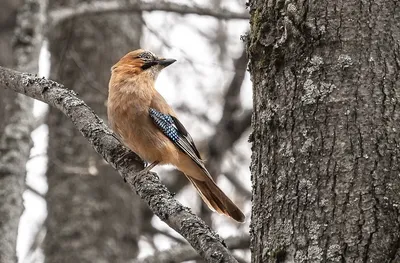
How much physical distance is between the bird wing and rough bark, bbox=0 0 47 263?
0.88 metres

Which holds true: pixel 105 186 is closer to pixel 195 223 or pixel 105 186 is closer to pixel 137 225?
pixel 137 225

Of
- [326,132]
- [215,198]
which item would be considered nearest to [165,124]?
[215,198]

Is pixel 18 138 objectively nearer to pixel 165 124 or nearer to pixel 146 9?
pixel 165 124

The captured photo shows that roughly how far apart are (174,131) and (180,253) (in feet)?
3.00

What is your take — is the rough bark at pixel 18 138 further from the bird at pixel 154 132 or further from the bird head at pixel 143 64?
the bird head at pixel 143 64

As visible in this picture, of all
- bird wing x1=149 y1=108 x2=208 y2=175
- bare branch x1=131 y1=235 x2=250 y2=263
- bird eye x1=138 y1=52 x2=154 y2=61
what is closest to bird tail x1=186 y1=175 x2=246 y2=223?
bird wing x1=149 y1=108 x2=208 y2=175

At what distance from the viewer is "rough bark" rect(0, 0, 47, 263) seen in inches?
158

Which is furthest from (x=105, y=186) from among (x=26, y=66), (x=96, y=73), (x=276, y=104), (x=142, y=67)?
(x=276, y=104)

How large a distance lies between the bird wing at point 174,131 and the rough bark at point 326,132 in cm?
212

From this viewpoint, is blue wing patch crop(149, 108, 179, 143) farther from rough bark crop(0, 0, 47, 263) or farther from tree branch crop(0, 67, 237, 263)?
tree branch crop(0, 67, 237, 263)

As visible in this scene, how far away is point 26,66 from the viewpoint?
445 cm

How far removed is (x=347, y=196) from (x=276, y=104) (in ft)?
1.52

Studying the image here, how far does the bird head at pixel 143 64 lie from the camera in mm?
5461

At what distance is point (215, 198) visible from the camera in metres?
4.98
